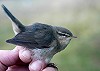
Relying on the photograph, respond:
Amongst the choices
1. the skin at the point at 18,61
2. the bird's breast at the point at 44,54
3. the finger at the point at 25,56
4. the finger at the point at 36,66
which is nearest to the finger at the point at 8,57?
the skin at the point at 18,61

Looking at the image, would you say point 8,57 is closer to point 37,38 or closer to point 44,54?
point 44,54

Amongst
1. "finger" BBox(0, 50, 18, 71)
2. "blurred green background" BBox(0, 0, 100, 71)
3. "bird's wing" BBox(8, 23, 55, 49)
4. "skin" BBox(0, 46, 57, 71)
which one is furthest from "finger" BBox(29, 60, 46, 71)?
"blurred green background" BBox(0, 0, 100, 71)

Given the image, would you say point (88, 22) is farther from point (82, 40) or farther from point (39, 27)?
point (39, 27)

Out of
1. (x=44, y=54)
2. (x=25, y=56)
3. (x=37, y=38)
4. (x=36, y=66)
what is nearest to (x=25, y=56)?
(x=25, y=56)

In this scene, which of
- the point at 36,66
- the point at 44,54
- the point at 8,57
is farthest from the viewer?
the point at 44,54

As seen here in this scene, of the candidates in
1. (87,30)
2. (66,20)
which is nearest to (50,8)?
(66,20)

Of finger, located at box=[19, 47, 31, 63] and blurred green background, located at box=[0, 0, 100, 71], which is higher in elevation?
finger, located at box=[19, 47, 31, 63]

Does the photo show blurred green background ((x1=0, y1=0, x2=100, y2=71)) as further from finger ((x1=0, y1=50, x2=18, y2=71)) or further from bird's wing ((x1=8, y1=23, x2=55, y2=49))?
finger ((x1=0, y1=50, x2=18, y2=71))
